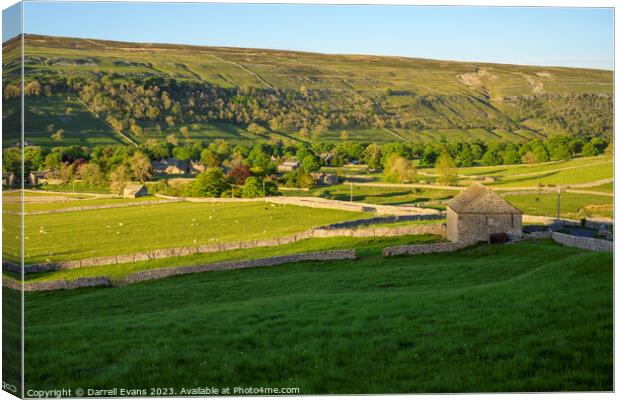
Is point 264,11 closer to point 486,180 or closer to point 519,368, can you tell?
point 486,180

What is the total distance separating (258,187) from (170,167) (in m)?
2.72

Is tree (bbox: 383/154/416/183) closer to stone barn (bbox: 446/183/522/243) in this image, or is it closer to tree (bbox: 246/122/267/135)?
stone barn (bbox: 446/183/522/243)

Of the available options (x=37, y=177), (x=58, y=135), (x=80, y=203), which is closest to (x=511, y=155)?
(x=80, y=203)

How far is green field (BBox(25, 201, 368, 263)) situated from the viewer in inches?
888

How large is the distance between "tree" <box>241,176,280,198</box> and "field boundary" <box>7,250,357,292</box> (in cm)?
237

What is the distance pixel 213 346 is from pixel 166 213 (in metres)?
5.58

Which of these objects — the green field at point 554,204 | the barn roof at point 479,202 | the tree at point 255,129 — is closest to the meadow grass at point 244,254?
the barn roof at point 479,202

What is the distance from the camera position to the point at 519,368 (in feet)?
61.6

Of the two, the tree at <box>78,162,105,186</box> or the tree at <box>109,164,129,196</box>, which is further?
the tree at <box>109,164,129,196</box>

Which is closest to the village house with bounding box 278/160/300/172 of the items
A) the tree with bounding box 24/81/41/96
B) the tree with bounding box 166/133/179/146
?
the tree with bounding box 166/133/179/146

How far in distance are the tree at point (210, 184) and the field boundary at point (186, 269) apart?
2.29 metres

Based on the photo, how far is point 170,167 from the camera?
2378cm

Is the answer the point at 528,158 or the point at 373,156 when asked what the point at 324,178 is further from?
the point at 528,158

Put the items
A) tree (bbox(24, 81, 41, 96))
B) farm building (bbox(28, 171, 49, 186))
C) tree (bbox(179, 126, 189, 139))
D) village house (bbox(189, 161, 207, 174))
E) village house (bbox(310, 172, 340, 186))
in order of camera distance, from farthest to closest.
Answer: village house (bbox(310, 172, 340, 186)), village house (bbox(189, 161, 207, 174)), tree (bbox(179, 126, 189, 139)), farm building (bbox(28, 171, 49, 186)), tree (bbox(24, 81, 41, 96))
